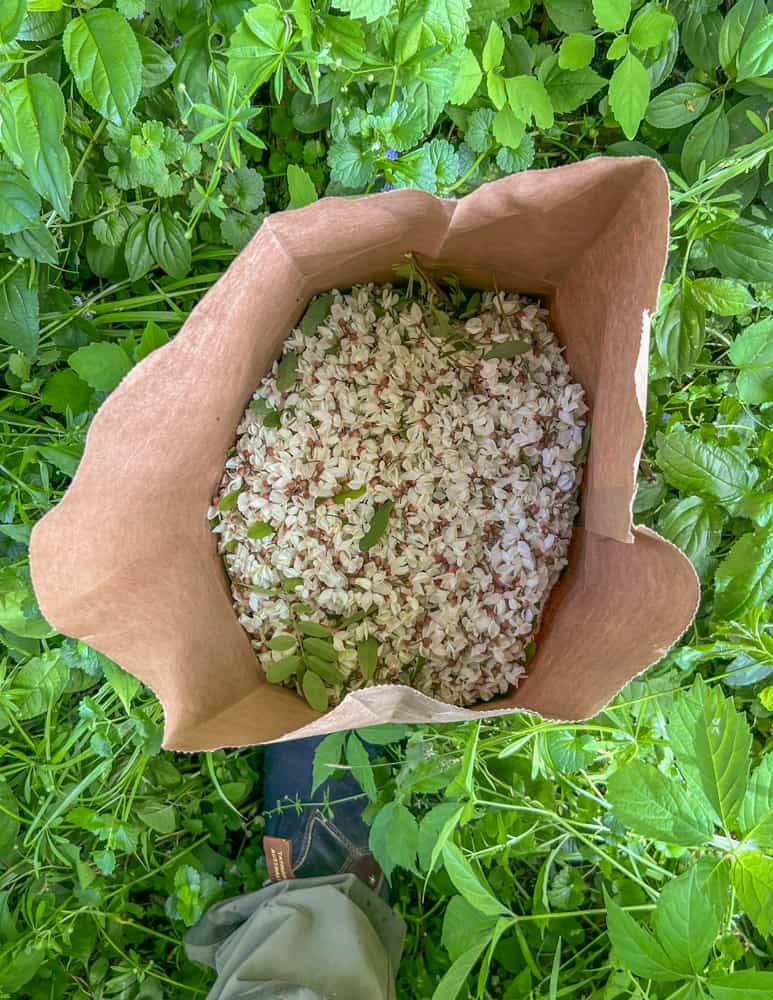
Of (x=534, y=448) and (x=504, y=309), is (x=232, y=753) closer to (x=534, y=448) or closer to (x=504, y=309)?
(x=534, y=448)

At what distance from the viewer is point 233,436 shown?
915mm

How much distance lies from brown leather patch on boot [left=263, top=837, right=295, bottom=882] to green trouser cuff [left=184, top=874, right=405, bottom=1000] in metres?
0.02

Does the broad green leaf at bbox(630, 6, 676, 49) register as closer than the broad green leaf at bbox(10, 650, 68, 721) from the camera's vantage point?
Yes

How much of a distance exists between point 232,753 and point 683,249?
84 centimetres

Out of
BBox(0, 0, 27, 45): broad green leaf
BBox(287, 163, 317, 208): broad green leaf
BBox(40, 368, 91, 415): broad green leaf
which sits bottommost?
BBox(40, 368, 91, 415): broad green leaf

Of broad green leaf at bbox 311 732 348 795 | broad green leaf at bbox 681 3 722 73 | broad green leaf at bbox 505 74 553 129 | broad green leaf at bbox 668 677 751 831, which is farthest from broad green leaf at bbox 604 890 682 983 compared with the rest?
broad green leaf at bbox 681 3 722 73

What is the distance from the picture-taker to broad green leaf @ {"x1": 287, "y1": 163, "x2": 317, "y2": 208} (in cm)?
76

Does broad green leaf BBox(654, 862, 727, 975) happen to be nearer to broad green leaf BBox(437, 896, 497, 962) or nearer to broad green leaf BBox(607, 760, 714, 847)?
broad green leaf BBox(607, 760, 714, 847)

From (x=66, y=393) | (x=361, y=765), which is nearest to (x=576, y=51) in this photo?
(x=66, y=393)

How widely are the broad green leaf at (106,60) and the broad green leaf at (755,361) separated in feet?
1.98

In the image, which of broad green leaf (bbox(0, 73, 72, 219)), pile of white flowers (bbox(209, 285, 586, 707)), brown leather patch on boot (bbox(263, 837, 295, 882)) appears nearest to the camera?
broad green leaf (bbox(0, 73, 72, 219))

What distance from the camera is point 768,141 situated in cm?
73

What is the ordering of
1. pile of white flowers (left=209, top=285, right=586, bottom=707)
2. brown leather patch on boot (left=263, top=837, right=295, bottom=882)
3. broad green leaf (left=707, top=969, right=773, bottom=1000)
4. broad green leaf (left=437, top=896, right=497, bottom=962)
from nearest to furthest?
1. broad green leaf (left=707, top=969, right=773, bottom=1000)
2. broad green leaf (left=437, top=896, right=497, bottom=962)
3. pile of white flowers (left=209, top=285, right=586, bottom=707)
4. brown leather patch on boot (left=263, top=837, right=295, bottom=882)

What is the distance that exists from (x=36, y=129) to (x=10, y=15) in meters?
0.10
